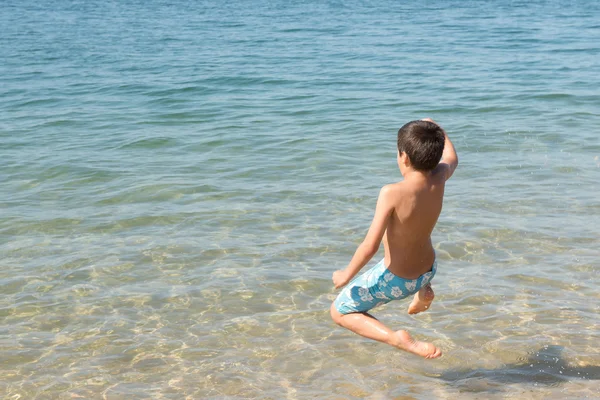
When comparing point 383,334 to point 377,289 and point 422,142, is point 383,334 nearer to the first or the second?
point 377,289

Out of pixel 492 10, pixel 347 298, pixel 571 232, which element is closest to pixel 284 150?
pixel 571 232

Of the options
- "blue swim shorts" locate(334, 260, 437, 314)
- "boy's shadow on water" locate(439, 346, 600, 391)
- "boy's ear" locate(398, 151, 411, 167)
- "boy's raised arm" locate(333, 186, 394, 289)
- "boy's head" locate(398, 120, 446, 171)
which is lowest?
"boy's shadow on water" locate(439, 346, 600, 391)

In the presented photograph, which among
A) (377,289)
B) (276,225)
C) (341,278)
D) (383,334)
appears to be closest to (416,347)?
(383,334)

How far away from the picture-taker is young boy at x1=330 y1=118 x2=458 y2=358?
13.1 feet

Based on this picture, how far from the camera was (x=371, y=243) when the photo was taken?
156 inches

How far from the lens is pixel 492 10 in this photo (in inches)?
1126

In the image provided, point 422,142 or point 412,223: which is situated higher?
point 422,142

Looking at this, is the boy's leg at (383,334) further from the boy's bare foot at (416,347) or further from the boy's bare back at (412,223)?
the boy's bare back at (412,223)

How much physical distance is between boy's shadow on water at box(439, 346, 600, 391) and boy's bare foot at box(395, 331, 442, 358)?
0.69m

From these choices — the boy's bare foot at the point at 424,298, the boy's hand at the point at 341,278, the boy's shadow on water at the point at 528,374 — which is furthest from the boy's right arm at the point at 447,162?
the boy's shadow on water at the point at 528,374

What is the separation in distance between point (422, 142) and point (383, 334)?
1.06 m

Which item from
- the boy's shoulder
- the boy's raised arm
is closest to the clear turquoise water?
the boy's raised arm

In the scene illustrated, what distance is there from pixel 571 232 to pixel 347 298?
3.48 meters

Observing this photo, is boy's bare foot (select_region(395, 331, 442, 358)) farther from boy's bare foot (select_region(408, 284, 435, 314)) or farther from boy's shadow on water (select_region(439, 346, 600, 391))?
boy's shadow on water (select_region(439, 346, 600, 391))
